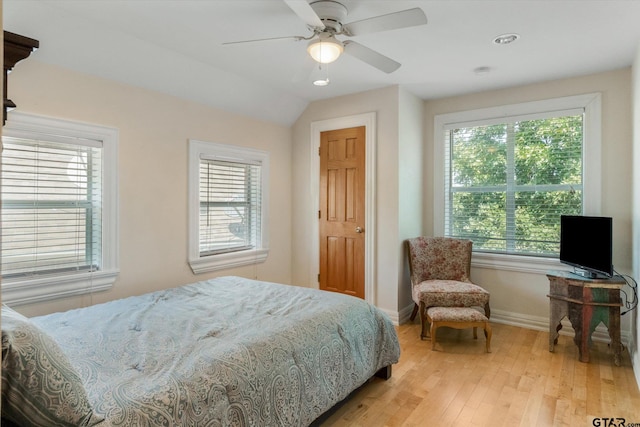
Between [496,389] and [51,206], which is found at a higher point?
[51,206]

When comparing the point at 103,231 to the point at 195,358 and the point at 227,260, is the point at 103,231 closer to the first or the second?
the point at 227,260

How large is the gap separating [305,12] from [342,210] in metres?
2.60

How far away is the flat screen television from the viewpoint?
3004mm

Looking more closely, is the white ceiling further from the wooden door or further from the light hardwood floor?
the light hardwood floor

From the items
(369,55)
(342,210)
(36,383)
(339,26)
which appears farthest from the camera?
(342,210)

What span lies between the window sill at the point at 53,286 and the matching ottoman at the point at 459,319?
2714mm

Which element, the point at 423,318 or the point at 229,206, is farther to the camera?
Result: the point at 229,206

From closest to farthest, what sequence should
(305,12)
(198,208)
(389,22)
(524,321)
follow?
1. (305,12)
2. (389,22)
3. (198,208)
4. (524,321)

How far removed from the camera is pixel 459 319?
323 centimetres

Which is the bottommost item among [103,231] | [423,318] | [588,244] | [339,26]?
[423,318]

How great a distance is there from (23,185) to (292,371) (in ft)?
7.45

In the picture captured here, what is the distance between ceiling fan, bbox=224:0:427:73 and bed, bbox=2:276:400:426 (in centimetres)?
163

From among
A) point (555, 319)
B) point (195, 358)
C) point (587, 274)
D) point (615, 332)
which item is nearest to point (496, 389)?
point (555, 319)

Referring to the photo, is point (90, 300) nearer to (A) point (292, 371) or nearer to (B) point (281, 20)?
(A) point (292, 371)
